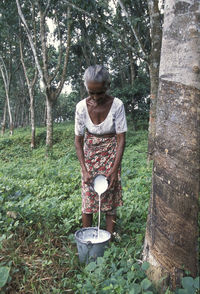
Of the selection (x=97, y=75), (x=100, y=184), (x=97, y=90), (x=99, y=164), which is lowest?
(x=100, y=184)

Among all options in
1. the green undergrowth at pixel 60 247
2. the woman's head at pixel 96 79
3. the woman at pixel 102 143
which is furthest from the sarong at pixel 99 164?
the woman's head at pixel 96 79

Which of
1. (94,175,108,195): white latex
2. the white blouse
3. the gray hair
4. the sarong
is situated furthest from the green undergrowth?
the gray hair

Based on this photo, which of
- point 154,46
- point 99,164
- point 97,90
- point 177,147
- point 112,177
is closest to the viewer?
point 177,147

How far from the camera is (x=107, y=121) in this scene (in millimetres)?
2451

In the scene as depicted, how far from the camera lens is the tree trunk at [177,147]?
1.65m

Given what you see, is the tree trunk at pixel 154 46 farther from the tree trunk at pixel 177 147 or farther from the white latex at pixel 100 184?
the tree trunk at pixel 177 147

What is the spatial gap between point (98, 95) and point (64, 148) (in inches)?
310

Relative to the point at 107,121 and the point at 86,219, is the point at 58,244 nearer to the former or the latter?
the point at 86,219

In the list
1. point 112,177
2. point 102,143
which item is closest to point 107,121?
point 102,143

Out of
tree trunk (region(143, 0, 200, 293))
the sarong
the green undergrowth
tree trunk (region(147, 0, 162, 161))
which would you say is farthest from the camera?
tree trunk (region(147, 0, 162, 161))

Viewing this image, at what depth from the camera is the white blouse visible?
8.00 ft

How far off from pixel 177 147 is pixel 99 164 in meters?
0.99

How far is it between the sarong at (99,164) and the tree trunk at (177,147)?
2.49 ft

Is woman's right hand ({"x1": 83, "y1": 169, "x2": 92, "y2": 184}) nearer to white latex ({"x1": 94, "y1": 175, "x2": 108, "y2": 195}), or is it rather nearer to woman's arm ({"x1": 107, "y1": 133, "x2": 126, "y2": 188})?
white latex ({"x1": 94, "y1": 175, "x2": 108, "y2": 195})
